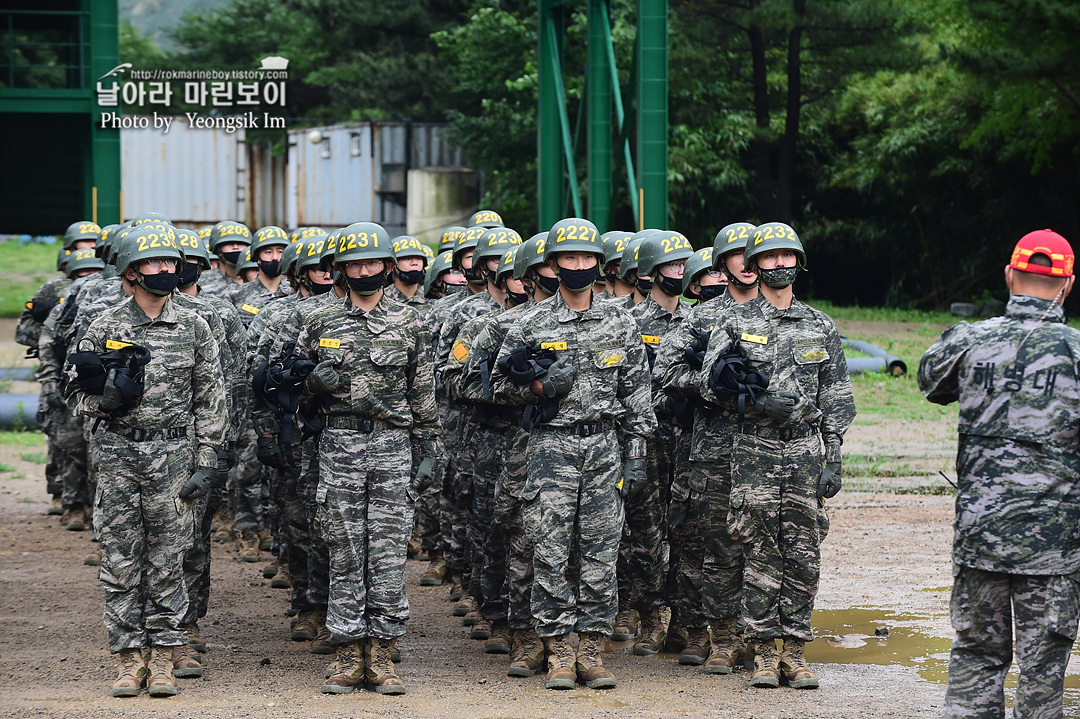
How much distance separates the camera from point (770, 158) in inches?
1289

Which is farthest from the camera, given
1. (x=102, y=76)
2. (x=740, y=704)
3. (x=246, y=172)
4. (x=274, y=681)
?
(x=246, y=172)

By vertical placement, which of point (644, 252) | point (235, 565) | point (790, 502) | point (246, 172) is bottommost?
point (235, 565)

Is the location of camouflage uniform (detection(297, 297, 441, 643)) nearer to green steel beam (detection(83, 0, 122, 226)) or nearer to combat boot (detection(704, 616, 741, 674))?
combat boot (detection(704, 616, 741, 674))

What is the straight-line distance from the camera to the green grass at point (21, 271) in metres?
31.6

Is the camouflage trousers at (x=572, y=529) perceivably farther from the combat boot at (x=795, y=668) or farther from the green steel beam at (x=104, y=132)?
the green steel beam at (x=104, y=132)

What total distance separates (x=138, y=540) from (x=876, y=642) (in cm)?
431

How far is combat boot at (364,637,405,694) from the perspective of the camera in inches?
283

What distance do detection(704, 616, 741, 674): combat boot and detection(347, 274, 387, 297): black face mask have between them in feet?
8.77

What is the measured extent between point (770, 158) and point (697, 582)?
26.0 metres

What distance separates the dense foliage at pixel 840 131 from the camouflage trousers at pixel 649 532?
18.9m

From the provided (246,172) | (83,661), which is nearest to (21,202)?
(246,172)

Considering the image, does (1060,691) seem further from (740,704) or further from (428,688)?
(428,688)

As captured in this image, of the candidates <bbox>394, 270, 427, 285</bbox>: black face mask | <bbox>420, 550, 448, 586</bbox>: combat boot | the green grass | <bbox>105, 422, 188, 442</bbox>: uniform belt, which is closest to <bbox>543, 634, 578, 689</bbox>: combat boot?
<bbox>105, 422, 188, 442</bbox>: uniform belt

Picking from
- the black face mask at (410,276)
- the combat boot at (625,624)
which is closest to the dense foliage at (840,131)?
the black face mask at (410,276)
